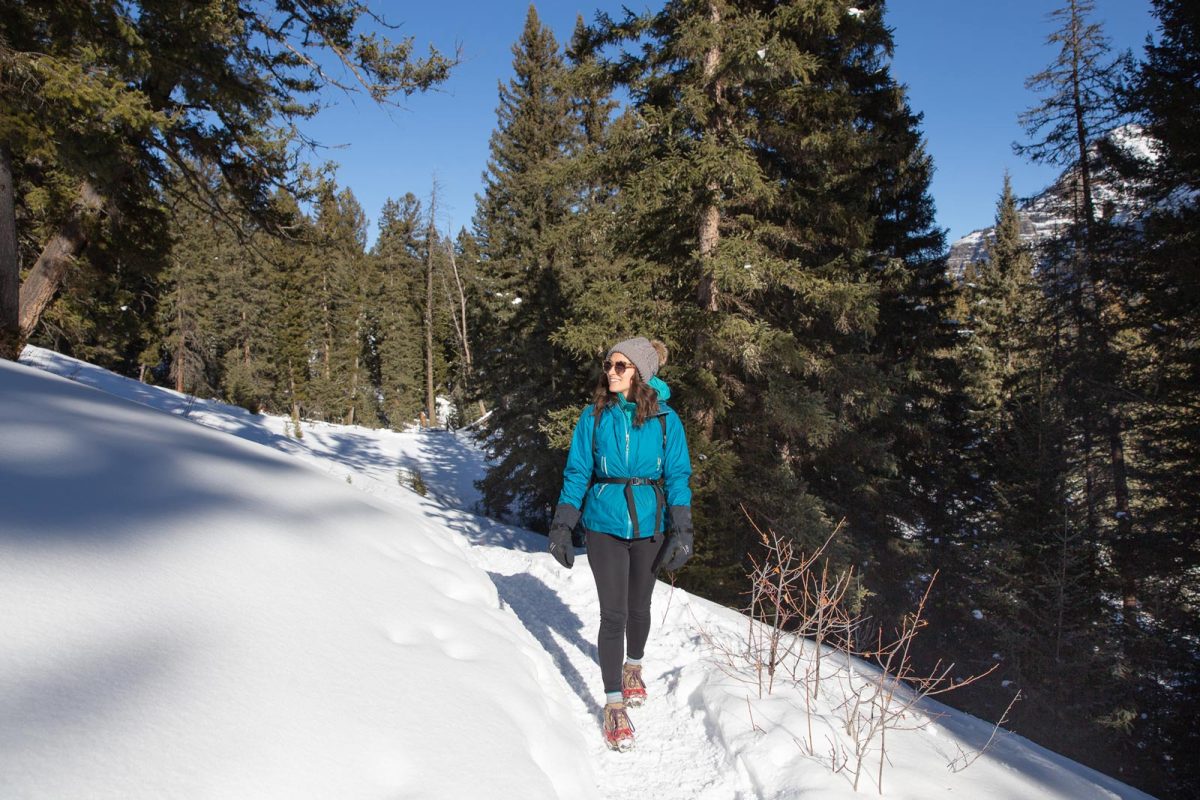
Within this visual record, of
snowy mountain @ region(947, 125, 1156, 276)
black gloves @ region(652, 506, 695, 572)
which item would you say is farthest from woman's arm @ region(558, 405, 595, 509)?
snowy mountain @ region(947, 125, 1156, 276)

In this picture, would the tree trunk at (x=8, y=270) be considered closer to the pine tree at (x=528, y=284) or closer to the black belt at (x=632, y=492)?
the pine tree at (x=528, y=284)

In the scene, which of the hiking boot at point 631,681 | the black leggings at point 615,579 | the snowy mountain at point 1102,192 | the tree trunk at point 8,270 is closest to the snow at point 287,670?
the hiking boot at point 631,681

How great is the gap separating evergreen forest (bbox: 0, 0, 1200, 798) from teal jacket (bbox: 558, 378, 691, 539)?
8.47 feet

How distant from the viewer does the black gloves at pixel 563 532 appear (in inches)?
131

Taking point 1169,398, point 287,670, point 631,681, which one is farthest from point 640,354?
point 1169,398

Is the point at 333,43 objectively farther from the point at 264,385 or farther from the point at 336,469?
the point at 264,385

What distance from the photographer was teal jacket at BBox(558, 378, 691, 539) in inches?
129

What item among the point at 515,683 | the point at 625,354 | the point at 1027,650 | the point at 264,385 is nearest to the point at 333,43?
the point at 625,354

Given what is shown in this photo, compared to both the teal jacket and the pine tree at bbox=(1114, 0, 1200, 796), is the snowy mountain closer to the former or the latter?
the pine tree at bbox=(1114, 0, 1200, 796)

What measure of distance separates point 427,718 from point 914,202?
16.1m

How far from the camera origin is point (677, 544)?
10.8 ft

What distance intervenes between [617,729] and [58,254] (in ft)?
31.1

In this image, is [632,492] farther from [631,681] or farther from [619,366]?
[631,681]

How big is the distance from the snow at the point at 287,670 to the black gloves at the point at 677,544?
0.90 metres
